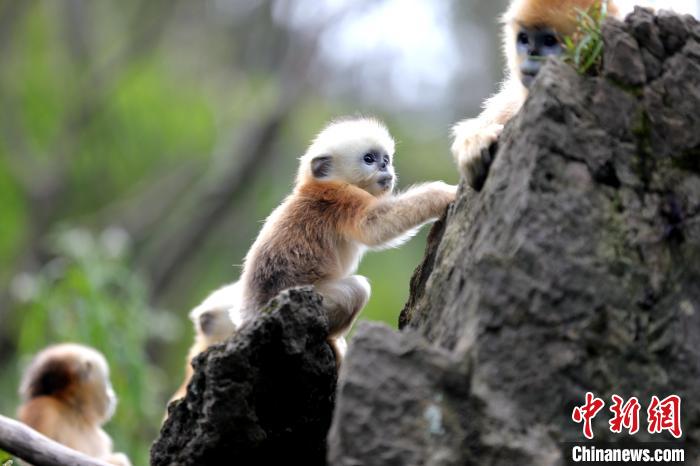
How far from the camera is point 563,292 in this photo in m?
4.03

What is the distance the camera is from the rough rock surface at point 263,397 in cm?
466

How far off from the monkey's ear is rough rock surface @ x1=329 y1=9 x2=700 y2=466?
2003 millimetres

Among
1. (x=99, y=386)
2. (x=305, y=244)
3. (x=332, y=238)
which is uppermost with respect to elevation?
(x=99, y=386)

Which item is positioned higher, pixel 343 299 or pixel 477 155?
pixel 477 155

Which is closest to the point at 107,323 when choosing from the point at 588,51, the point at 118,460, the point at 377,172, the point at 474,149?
the point at 118,460

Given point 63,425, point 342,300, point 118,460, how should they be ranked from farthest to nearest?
point 63,425, point 118,460, point 342,300

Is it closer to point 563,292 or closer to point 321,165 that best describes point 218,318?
point 321,165

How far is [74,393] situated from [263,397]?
185 inches

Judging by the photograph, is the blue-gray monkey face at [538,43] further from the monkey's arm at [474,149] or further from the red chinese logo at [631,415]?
the red chinese logo at [631,415]

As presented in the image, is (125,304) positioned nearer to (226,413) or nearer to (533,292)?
(226,413)

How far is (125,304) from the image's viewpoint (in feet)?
40.8

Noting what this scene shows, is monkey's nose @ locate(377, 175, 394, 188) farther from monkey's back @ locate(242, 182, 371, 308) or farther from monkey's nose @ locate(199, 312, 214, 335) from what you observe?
monkey's nose @ locate(199, 312, 214, 335)

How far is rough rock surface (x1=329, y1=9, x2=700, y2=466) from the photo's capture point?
3887mm

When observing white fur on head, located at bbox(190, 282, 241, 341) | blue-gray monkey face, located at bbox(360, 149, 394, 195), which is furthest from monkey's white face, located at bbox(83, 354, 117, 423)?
blue-gray monkey face, located at bbox(360, 149, 394, 195)
